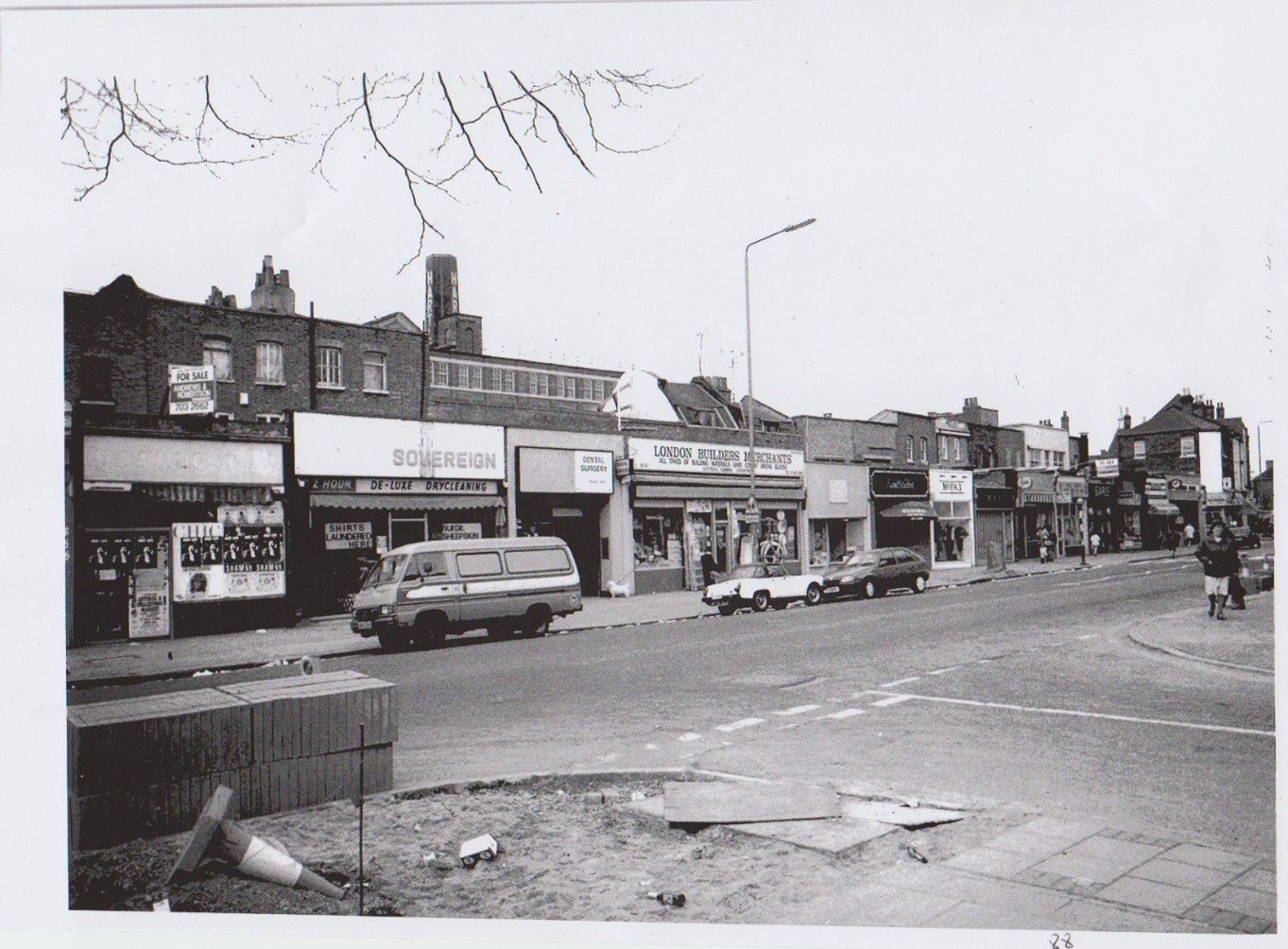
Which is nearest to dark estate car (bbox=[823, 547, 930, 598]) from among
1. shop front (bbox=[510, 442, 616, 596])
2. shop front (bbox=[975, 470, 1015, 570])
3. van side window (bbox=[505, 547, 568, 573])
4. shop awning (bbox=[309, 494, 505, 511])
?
shop front (bbox=[975, 470, 1015, 570])

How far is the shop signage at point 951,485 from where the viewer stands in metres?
17.3

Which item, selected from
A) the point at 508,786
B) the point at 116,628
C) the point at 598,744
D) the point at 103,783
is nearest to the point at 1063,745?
the point at 598,744

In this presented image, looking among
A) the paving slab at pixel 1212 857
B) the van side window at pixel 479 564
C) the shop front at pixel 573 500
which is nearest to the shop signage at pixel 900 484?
the shop front at pixel 573 500

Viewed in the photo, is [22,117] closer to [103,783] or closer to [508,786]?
[103,783]

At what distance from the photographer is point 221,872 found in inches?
152

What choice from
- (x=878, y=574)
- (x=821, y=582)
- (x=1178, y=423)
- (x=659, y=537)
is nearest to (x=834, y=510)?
(x=878, y=574)

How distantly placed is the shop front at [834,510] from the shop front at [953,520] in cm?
222

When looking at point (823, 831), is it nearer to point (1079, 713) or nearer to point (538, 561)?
point (1079, 713)

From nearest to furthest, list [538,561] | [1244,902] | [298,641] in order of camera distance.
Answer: [1244,902] < [298,641] < [538,561]

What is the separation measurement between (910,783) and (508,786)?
217cm

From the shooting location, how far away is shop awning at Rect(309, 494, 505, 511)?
10383 mm

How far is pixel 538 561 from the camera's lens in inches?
511

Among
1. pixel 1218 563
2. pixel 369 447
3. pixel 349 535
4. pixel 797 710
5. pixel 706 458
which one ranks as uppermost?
pixel 706 458

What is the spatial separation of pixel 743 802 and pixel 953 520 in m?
17.4
